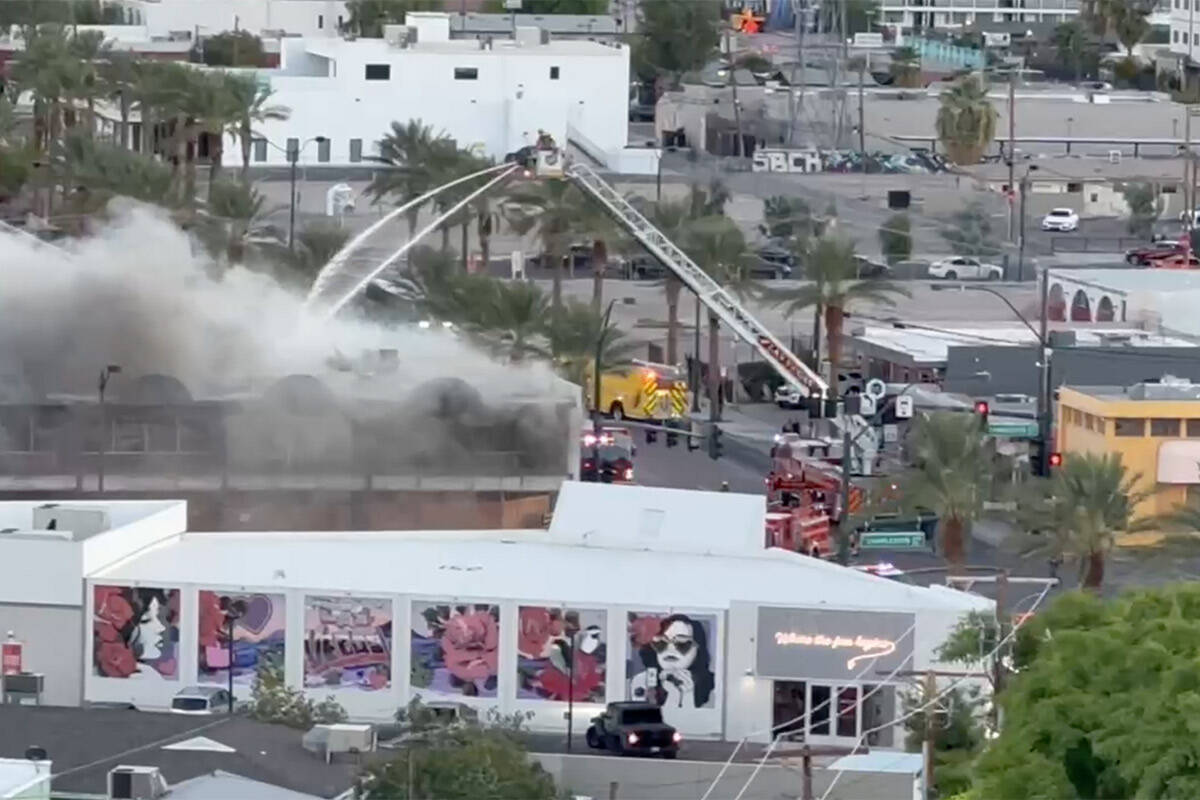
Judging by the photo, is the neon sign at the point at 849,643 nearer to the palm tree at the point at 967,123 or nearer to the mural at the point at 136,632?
the mural at the point at 136,632

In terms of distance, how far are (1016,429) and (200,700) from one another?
18.1 m

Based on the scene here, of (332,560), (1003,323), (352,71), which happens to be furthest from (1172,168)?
(332,560)

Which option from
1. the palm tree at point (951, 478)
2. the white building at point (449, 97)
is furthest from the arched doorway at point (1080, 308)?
the white building at point (449, 97)

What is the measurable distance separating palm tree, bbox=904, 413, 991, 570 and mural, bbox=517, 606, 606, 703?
7776mm

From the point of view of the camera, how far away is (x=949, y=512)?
42750mm

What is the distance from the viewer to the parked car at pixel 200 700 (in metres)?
34.6

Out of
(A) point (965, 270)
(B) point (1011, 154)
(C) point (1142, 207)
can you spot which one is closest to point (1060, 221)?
(C) point (1142, 207)

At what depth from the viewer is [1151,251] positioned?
7769 centimetres

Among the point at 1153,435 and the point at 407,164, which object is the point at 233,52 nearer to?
the point at 407,164

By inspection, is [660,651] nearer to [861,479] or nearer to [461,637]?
[461,637]

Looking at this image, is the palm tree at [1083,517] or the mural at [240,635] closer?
the mural at [240,635]

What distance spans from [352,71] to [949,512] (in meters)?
47.4

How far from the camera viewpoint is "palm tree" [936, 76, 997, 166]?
9269 cm

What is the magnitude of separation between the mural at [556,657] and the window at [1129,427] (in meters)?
14.1
